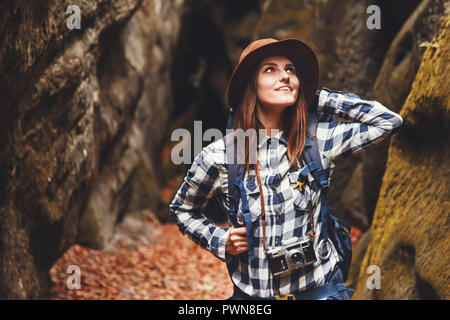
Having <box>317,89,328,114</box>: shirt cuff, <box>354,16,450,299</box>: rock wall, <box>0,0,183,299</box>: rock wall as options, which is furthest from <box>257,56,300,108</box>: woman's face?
<box>0,0,183,299</box>: rock wall

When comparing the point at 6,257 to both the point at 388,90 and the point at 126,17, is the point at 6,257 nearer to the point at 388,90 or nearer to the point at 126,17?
the point at 126,17

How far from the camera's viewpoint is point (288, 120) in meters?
2.75

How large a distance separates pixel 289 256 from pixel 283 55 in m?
1.14

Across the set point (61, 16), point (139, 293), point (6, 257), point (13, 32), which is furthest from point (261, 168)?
point (139, 293)

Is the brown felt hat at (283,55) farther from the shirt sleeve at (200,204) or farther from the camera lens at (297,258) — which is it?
the camera lens at (297,258)

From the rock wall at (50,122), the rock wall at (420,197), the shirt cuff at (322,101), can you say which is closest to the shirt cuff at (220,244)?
the shirt cuff at (322,101)

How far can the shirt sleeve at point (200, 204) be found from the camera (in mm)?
2691

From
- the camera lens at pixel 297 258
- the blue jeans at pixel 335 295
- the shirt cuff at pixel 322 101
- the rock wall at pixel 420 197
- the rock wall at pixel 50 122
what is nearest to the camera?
the camera lens at pixel 297 258

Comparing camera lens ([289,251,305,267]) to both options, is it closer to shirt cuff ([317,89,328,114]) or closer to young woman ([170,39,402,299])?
young woman ([170,39,402,299])

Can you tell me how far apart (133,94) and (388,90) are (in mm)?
4973

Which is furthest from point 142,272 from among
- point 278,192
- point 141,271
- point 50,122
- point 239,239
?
point 278,192

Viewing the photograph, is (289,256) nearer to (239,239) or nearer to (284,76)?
(239,239)

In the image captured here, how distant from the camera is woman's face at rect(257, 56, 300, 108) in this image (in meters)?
2.62

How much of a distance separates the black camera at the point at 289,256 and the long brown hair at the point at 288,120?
1.44 feet
